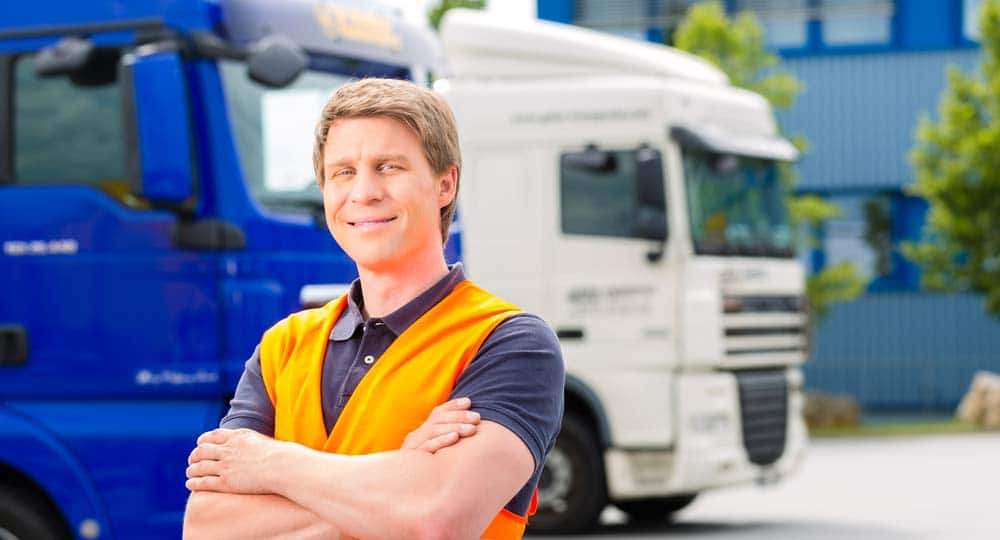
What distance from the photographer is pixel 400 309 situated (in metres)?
2.92

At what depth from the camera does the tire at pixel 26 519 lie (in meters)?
7.39

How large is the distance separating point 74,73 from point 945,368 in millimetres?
25467

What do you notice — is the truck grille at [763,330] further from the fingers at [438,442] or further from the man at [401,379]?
the fingers at [438,442]

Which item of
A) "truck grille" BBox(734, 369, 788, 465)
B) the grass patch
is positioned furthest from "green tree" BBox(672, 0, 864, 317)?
"truck grille" BBox(734, 369, 788, 465)

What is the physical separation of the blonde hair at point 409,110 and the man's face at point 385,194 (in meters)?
0.01

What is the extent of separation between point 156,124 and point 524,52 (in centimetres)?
552

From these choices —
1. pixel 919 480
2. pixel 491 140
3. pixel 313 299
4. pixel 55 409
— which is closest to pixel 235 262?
pixel 313 299

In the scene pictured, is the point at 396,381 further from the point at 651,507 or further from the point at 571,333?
the point at 651,507

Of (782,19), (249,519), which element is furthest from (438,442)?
(782,19)

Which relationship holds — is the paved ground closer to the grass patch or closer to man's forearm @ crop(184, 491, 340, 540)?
the grass patch

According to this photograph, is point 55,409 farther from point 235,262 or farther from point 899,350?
point 899,350

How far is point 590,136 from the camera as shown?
1246cm

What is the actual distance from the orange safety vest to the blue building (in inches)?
1151

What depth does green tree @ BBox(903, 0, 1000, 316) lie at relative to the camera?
2856 cm
